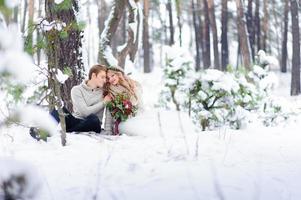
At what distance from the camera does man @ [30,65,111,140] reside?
17.9 feet

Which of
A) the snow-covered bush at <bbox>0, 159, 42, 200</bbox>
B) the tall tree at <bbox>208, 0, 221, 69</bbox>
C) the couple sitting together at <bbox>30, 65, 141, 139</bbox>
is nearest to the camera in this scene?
the snow-covered bush at <bbox>0, 159, 42, 200</bbox>

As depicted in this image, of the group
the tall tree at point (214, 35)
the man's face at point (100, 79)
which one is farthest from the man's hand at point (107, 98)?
the tall tree at point (214, 35)

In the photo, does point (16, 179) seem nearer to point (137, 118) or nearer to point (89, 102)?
point (137, 118)

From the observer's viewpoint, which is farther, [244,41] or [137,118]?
[244,41]

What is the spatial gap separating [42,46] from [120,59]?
20.0ft

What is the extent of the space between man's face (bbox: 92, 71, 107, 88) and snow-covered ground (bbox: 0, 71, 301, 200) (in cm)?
105

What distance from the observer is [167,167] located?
9.73 ft

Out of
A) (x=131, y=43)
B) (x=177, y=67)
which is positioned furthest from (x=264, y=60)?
(x=131, y=43)

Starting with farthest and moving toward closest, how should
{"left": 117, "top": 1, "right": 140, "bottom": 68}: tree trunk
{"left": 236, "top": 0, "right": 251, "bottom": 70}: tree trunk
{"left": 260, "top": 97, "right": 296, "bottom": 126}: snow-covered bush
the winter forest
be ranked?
{"left": 236, "top": 0, "right": 251, "bottom": 70}: tree trunk
{"left": 117, "top": 1, "right": 140, "bottom": 68}: tree trunk
{"left": 260, "top": 97, "right": 296, "bottom": 126}: snow-covered bush
the winter forest

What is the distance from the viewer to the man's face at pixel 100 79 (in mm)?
5586

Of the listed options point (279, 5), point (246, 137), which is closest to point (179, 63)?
point (246, 137)

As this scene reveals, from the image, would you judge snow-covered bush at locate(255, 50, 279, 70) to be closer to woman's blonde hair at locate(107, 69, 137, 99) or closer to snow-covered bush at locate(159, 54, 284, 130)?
snow-covered bush at locate(159, 54, 284, 130)

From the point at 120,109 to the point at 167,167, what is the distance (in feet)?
8.34

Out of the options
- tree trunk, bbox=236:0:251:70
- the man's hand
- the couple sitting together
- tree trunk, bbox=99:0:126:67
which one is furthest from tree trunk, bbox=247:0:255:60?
the man's hand
